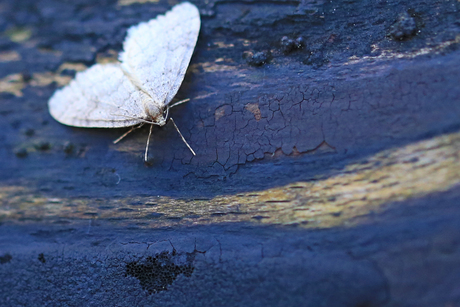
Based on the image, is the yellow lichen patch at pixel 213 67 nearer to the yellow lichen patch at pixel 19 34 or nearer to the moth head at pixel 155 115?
the moth head at pixel 155 115

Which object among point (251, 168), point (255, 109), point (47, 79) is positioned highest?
point (255, 109)

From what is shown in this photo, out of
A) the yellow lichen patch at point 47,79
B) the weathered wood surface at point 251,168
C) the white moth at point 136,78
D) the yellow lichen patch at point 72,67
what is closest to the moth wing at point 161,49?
the white moth at point 136,78

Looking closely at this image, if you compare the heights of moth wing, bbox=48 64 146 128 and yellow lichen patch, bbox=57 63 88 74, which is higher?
yellow lichen patch, bbox=57 63 88 74

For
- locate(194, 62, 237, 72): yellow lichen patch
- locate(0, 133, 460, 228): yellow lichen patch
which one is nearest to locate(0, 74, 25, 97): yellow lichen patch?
locate(0, 133, 460, 228): yellow lichen patch

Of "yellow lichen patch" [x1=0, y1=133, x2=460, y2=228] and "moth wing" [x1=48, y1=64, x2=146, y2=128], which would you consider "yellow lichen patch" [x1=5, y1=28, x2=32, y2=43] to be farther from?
"yellow lichen patch" [x1=0, y1=133, x2=460, y2=228]

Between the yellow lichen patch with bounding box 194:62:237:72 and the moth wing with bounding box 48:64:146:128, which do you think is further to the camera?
the moth wing with bounding box 48:64:146:128

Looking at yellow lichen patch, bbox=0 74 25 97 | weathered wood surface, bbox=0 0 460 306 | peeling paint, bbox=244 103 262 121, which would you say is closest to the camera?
weathered wood surface, bbox=0 0 460 306

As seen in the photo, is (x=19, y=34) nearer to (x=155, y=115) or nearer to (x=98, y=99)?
(x=98, y=99)

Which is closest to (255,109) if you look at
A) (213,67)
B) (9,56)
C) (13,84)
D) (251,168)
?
(251,168)
